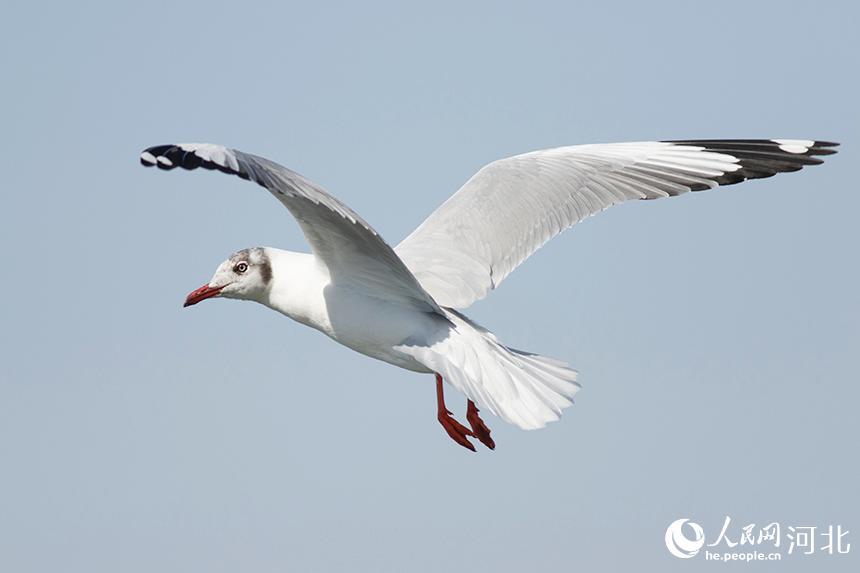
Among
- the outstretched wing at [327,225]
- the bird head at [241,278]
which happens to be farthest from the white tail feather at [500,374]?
the bird head at [241,278]

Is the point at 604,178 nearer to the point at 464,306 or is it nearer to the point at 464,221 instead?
the point at 464,221

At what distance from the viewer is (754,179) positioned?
8.47m

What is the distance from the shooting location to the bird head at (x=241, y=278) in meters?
7.59

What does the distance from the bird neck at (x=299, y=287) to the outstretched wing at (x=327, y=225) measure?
A: 0.39ft

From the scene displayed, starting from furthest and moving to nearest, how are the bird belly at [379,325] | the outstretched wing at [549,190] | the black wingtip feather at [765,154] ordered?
1. the black wingtip feather at [765,154]
2. the outstretched wing at [549,190]
3. the bird belly at [379,325]

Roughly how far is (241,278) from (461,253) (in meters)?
1.38

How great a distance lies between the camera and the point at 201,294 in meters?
7.69

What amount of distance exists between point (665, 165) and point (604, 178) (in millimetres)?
420

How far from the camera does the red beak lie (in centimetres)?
767

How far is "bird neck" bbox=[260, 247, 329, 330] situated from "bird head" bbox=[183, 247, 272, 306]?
60 mm

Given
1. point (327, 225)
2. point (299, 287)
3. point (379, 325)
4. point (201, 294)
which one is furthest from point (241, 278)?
point (327, 225)

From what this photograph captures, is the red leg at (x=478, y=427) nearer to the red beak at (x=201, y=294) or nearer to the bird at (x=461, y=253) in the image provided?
the bird at (x=461, y=253)

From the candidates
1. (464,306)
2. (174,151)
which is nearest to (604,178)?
(464,306)

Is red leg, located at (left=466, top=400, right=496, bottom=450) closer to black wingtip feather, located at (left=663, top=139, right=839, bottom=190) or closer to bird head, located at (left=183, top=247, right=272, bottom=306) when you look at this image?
bird head, located at (left=183, top=247, right=272, bottom=306)
